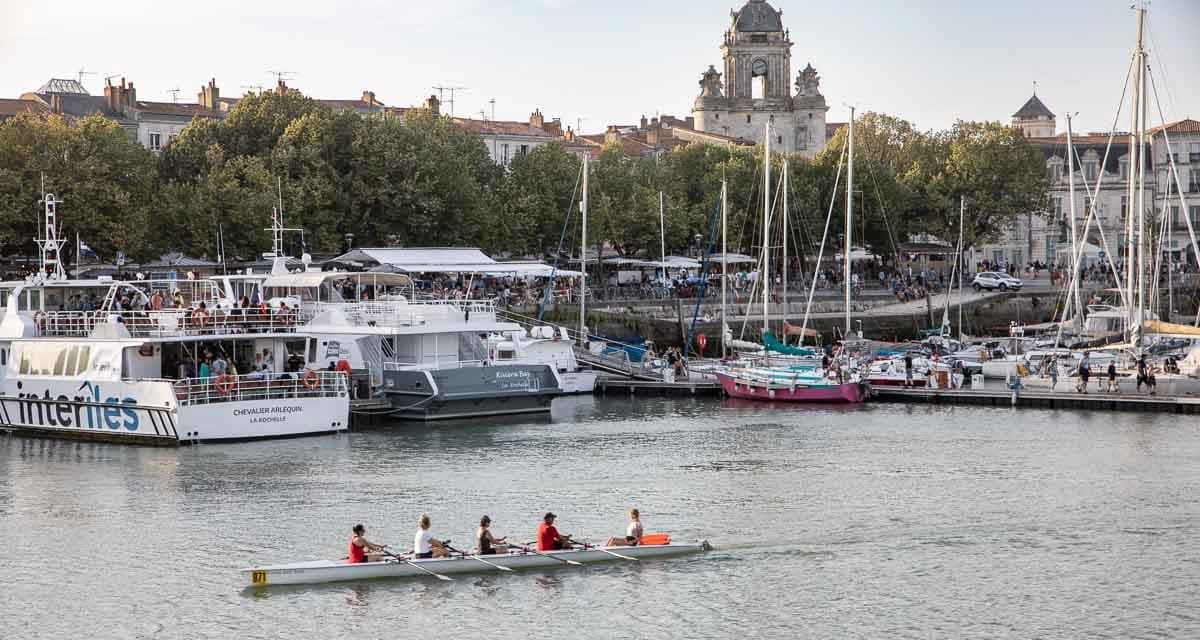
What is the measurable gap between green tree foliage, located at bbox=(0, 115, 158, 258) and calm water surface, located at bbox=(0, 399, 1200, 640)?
77.0 feet

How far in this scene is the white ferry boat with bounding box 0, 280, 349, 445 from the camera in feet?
166

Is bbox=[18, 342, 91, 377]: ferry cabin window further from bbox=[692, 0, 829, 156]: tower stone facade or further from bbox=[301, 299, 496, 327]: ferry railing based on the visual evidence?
bbox=[692, 0, 829, 156]: tower stone facade

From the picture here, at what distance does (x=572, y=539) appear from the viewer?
A: 114 feet

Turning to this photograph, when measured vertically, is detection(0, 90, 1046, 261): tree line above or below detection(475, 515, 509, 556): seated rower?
above

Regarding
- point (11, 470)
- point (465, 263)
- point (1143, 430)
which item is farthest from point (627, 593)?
point (465, 263)

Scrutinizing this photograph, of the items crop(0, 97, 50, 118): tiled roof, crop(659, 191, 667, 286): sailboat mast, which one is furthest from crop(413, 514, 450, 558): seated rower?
crop(0, 97, 50, 118): tiled roof

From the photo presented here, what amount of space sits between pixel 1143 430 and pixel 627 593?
27077mm

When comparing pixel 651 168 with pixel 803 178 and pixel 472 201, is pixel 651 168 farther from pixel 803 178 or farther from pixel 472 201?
pixel 472 201

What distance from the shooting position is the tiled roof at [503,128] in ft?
408

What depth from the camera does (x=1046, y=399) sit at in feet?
200

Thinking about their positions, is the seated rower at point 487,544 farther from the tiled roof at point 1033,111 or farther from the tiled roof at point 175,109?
the tiled roof at point 1033,111

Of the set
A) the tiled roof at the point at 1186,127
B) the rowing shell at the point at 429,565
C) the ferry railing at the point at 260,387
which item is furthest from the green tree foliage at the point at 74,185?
the tiled roof at the point at 1186,127

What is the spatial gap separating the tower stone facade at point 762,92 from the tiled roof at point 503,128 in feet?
98.8

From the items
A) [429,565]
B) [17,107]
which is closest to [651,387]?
[429,565]
